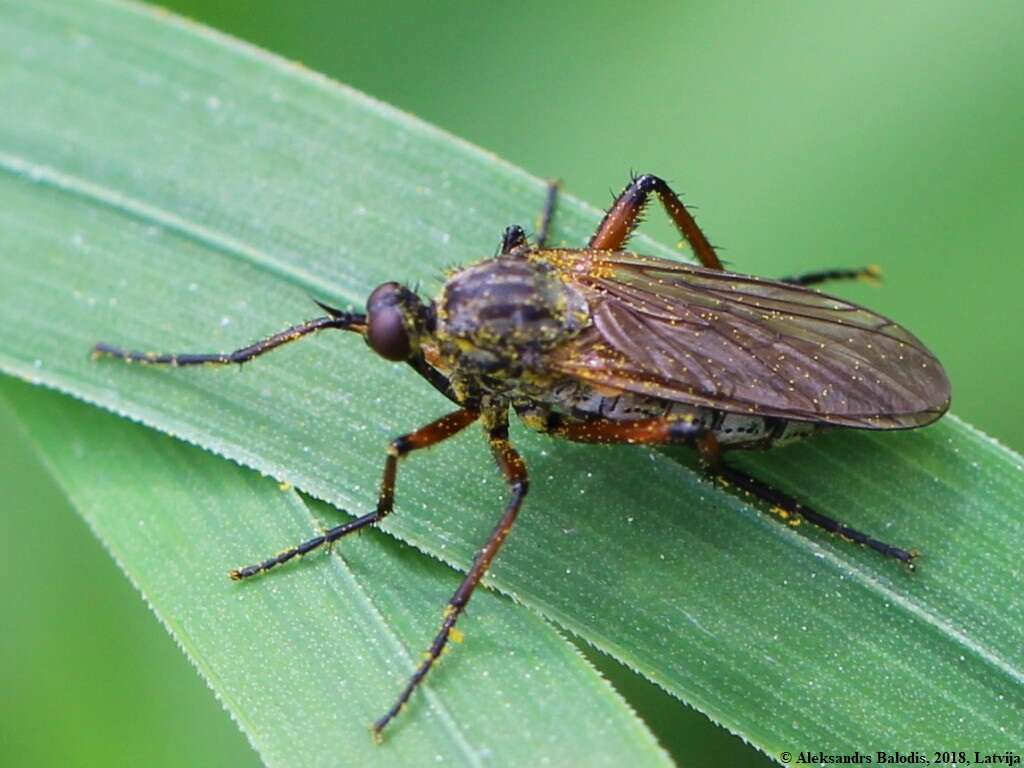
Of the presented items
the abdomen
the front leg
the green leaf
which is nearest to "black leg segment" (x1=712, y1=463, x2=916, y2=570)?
the abdomen

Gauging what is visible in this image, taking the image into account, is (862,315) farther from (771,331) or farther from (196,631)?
(196,631)

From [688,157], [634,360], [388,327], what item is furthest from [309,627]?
[688,157]

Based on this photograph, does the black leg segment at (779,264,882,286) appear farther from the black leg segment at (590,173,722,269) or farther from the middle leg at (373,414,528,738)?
the middle leg at (373,414,528,738)

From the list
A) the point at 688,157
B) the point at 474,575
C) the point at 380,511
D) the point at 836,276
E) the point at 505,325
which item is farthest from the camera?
the point at 688,157

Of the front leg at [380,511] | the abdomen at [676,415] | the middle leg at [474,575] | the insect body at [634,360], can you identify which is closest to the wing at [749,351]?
the insect body at [634,360]

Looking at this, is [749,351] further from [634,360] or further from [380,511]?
[380,511]

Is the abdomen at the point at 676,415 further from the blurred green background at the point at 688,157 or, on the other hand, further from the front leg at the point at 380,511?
the blurred green background at the point at 688,157
